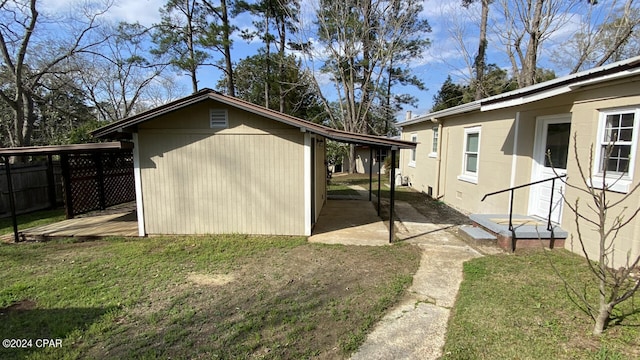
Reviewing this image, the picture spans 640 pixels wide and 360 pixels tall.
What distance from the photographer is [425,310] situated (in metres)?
3.58

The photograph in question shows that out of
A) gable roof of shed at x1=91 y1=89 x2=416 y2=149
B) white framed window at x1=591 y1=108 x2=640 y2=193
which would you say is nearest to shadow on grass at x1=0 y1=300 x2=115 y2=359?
gable roof of shed at x1=91 y1=89 x2=416 y2=149

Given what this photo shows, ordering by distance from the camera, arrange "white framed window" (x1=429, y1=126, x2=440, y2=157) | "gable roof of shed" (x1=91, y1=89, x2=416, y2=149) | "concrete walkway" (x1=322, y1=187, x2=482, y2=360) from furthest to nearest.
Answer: "white framed window" (x1=429, y1=126, x2=440, y2=157)
"gable roof of shed" (x1=91, y1=89, x2=416, y2=149)
"concrete walkway" (x1=322, y1=187, x2=482, y2=360)

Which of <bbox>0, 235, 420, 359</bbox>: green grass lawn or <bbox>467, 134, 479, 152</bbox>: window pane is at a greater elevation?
<bbox>467, 134, 479, 152</bbox>: window pane

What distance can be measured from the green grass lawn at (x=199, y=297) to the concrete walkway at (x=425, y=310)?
0.53 ft

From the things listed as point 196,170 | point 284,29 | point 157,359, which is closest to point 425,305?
point 157,359

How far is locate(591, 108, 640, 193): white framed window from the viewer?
4228 millimetres

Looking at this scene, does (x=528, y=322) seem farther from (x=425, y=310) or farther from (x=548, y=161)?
(x=548, y=161)

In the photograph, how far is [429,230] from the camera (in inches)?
277

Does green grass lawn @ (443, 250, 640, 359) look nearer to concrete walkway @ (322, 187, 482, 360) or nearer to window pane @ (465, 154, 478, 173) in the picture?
concrete walkway @ (322, 187, 482, 360)

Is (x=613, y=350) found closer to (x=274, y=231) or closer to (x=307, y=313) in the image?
(x=307, y=313)

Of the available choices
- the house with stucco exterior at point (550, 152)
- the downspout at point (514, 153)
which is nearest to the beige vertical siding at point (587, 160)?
the house with stucco exterior at point (550, 152)

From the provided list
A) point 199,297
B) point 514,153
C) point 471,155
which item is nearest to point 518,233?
point 514,153

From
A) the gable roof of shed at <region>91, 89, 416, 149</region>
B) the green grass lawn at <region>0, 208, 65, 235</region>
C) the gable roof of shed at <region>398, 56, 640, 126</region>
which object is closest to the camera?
the gable roof of shed at <region>398, 56, 640, 126</region>

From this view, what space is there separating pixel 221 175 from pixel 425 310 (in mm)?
4709
